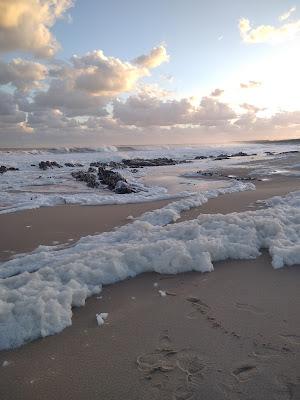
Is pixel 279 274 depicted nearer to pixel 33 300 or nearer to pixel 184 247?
pixel 184 247

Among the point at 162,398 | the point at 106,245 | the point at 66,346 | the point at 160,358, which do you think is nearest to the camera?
the point at 162,398

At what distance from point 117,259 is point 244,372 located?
236 cm

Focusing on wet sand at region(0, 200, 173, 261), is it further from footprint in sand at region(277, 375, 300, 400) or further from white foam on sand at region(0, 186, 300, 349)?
footprint in sand at region(277, 375, 300, 400)

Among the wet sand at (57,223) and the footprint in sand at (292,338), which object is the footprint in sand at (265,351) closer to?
the footprint in sand at (292,338)

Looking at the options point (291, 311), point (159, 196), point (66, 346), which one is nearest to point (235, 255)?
point (291, 311)

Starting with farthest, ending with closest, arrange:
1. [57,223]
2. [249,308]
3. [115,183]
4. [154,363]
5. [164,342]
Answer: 1. [115,183]
2. [57,223]
3. [249,308]
4. [164,342]
5. [154,363]

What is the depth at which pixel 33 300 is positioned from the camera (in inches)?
146

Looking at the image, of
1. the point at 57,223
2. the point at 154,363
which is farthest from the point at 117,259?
the point at 57,223

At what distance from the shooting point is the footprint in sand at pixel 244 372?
2.70 meters

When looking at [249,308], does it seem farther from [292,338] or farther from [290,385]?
[290,385]

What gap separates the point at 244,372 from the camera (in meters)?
2.75

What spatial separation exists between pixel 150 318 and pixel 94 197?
Result: 7590mm

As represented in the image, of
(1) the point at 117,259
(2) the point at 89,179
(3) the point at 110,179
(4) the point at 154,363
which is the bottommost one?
(4) the point at 154,363

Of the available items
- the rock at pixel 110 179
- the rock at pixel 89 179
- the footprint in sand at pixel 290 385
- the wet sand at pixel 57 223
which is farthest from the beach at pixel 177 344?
the rock at pixel 89 179
